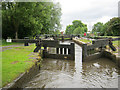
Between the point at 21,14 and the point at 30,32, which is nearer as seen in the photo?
the point at 21,14

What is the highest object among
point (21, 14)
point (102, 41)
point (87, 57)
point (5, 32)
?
point (21, 14)

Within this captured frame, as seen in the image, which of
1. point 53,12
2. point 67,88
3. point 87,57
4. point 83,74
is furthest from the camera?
point 53,12

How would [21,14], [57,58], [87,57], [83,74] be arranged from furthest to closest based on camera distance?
[21,14]
[57,58]
[87,57]
[83,74]

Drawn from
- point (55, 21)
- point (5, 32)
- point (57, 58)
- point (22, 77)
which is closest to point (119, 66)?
point (57, 58)

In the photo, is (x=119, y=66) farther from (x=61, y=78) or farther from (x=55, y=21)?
(x=55, y=21)

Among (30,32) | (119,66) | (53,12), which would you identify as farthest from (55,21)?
(119,66)

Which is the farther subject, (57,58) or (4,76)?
(57,58)

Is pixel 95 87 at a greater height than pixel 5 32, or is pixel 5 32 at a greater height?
pixel 5 32

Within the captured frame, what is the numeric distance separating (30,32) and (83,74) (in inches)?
516

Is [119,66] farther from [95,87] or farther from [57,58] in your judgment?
[57,58]

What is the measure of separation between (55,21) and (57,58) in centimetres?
1525

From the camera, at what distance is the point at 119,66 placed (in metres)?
6.79

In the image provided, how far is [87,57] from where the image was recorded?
834 centimetres

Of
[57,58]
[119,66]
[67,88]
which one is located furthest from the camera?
[57,58]
